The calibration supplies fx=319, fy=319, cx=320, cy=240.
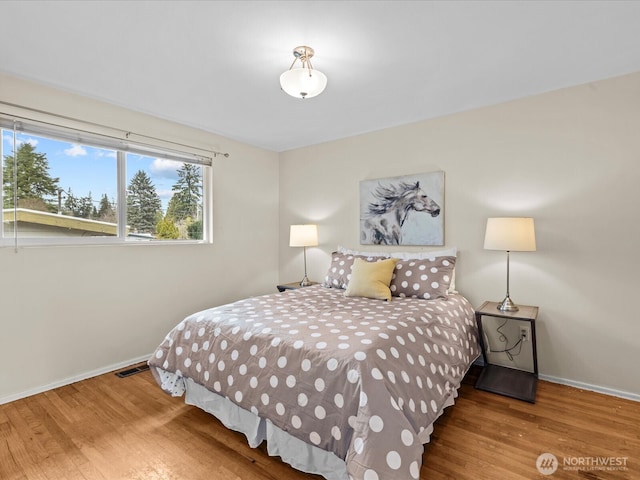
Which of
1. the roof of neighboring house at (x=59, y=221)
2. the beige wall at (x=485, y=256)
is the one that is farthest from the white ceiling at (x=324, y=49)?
the roof of neighboring house at (x=59, y=221)

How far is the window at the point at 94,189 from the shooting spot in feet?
7.90

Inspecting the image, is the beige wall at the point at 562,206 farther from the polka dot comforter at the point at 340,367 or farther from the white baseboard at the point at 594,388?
the polka dot comforter at the point at 340,367

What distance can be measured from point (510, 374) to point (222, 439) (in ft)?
7.58

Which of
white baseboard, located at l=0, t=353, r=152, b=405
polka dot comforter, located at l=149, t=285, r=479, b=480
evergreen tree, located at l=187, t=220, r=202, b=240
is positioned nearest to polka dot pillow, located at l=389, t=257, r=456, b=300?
polka dot comforter, located at l=149, t=285, r=479, b=480

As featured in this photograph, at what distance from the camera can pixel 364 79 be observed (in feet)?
7.98

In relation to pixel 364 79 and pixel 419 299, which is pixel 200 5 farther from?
pixel 419 299

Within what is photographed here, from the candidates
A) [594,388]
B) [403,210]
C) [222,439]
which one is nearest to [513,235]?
[403,210]

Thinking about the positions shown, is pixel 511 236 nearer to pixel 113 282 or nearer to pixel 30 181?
pixel 113 282

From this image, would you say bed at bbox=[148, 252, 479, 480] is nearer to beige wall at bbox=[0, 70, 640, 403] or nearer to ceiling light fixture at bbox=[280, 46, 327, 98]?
beige wall at bbox=[0, 70, 640, 403]

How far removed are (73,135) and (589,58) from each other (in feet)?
12.7

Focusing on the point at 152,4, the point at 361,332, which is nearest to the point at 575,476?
the point at 361,332

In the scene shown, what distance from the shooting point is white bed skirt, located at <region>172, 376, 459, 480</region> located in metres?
1.52

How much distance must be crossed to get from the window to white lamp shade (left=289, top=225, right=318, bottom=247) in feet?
3.36

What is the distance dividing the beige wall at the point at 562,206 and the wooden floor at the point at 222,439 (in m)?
0.39
